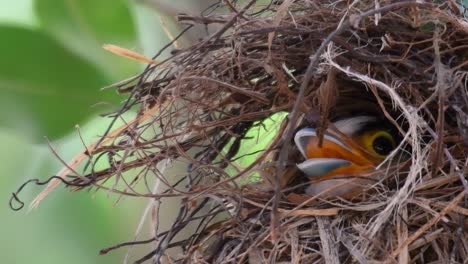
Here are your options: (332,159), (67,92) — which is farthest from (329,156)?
(67,92)

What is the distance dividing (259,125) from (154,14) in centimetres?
21

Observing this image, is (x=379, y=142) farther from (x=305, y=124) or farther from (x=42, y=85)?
(x=42, y=85)

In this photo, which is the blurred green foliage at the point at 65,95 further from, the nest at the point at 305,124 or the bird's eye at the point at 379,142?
the bird's eye at the point at 379,142

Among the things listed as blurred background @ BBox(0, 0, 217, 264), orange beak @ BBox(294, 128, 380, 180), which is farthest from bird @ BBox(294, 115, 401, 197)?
blurred background @ BBox(0, 0, 217, 264)

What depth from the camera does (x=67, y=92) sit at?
90 centimetres

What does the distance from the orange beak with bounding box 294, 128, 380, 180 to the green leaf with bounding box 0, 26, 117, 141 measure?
0.30 metres

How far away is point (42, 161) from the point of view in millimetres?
966

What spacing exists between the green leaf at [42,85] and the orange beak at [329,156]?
30 cm

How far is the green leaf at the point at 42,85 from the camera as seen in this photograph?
0.89 metres

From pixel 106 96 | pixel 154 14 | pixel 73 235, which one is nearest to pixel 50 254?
pixel 73 235

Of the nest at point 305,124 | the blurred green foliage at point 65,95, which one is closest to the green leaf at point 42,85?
the blurred green foliage at point 65,95

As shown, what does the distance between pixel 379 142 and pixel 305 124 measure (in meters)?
0.07

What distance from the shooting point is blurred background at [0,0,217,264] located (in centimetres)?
89

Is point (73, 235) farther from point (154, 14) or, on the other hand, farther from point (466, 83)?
point (466, 83)
